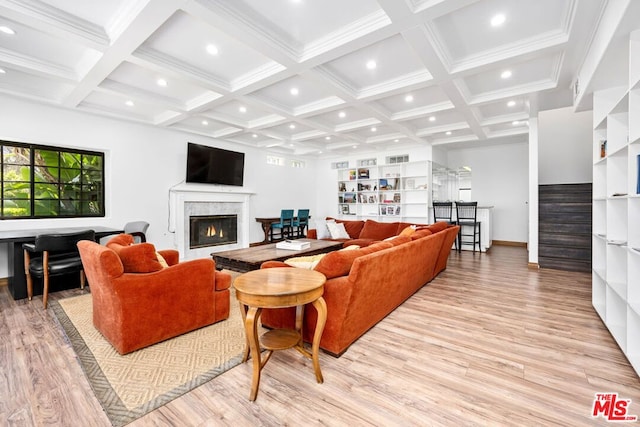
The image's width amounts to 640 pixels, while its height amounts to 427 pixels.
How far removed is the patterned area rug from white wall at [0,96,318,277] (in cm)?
272

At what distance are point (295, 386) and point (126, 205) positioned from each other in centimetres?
491

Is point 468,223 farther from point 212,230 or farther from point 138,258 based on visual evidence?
point 138,258

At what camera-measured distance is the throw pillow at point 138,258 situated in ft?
7.30

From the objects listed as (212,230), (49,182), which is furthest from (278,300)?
(212,230)

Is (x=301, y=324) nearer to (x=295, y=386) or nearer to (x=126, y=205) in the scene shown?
(x=295, y=386)

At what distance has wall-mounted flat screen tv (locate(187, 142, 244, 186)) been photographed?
6.05 m

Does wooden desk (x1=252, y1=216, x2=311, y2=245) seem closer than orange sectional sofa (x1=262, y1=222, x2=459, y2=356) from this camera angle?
No

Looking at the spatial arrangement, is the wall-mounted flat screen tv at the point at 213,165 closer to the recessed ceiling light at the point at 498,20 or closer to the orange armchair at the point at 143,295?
the orange armchair at the point at 143,295

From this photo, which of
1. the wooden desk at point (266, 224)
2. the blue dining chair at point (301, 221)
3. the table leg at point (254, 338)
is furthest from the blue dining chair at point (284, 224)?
the table leg at point (254, 338)

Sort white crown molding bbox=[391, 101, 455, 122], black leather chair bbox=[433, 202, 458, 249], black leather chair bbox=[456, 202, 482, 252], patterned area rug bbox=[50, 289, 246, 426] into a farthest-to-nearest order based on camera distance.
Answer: black leather chair bbox=[433, 202, 458, 249]
black leather chair bbox=[456, 202, 482, 252]
white crown molding bbox=[391, 101, 455, 122]
patterned area rug bbox=[50, 289, 246, 426]

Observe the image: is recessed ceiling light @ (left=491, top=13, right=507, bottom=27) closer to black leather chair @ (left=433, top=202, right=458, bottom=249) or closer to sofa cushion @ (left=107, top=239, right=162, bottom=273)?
sofa cushion @ (left=107, top=239, right=162, bottom=273)

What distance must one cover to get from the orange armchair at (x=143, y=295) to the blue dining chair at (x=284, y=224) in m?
4.95

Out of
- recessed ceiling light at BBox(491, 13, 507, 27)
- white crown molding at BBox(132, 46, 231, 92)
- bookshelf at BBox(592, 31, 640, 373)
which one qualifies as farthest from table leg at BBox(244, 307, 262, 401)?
recessed ceiling light at BBox(491, 13, 507, 27)

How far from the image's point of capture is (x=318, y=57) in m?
3.05
